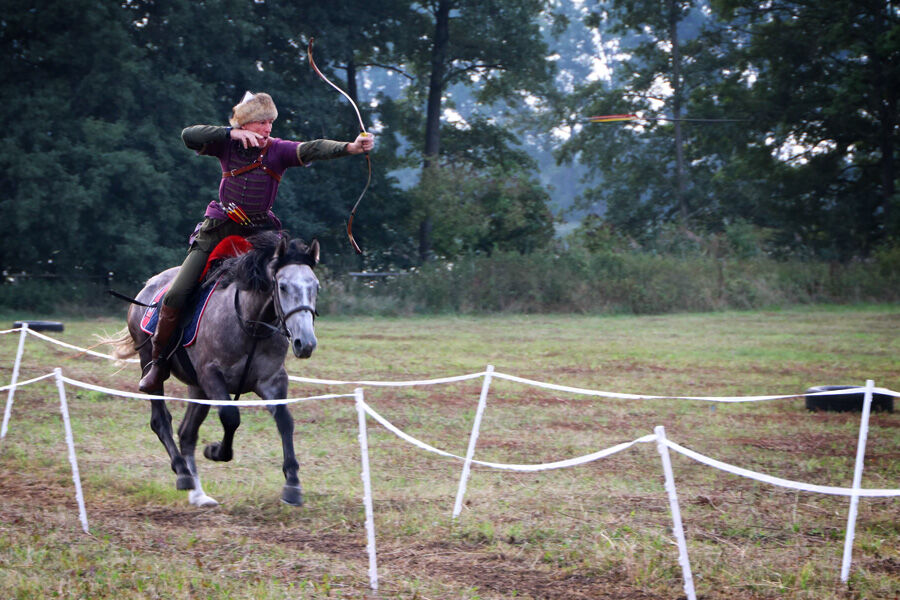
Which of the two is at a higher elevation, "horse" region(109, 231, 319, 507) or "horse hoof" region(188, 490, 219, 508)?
"horse" region(109, 231, 319, 507)

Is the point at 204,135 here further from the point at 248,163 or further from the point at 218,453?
the point at 218,453

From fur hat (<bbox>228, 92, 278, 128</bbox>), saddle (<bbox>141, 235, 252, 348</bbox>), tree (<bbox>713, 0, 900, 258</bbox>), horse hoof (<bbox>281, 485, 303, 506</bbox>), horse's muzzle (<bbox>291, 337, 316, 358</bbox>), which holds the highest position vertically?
tree (<bbox>713, 0, 900, 258</bbox>)

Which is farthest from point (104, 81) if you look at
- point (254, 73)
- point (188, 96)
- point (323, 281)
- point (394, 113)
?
point (394, 113)

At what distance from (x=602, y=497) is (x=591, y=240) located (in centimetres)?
3204

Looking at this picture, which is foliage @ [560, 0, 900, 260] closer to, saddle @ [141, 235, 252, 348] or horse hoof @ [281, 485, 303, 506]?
saddle @ [141, 235, 252, 348]

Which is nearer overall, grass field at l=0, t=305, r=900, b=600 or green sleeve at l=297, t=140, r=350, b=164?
grass field at l=0, t=305, r=900, b=600

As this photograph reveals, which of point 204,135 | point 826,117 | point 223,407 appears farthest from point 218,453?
point 826,117

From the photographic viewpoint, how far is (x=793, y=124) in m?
35.6

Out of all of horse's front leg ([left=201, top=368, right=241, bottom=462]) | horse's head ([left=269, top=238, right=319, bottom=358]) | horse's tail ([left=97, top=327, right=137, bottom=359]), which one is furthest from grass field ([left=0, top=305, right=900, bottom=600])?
horse's head ([left=269, top=238, right=319, bottom=358])

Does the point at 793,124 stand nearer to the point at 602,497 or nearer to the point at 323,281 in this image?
the point at 323,281

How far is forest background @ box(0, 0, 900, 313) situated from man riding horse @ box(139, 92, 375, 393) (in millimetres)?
22076

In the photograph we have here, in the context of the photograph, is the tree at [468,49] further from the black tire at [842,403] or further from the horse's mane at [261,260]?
the horse's mane at [261,260]

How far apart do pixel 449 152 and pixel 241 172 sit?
35279 millimetres

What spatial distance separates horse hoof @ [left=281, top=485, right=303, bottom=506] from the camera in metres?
6.73
